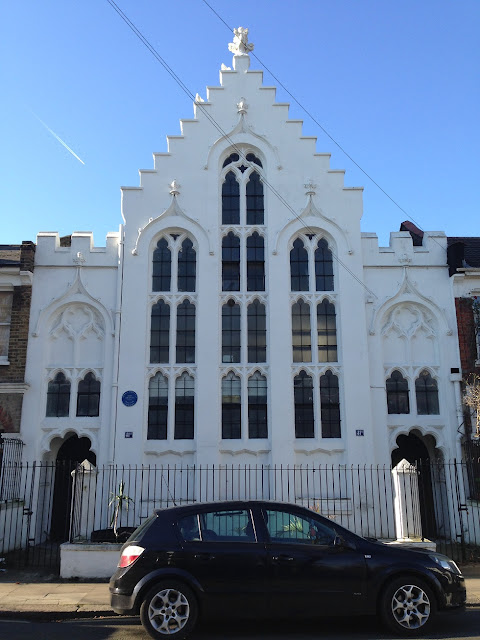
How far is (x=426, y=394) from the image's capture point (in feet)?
56.4

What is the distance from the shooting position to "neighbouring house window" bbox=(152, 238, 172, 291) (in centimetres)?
1778

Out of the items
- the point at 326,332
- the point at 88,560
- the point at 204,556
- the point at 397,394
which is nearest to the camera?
the point at 204,556

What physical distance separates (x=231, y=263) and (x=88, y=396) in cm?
579

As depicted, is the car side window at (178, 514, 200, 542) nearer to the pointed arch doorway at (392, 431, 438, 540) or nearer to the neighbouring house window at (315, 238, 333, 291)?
the pointed arch doorway at (392, 431, 438, 540)

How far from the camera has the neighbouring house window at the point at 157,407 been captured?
16.6 m

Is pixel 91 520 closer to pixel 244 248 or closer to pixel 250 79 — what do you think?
pixel 244 248

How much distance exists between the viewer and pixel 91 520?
41.7 feet

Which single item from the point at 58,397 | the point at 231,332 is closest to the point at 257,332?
the point at 231,332

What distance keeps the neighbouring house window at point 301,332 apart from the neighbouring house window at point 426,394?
3.33 metres

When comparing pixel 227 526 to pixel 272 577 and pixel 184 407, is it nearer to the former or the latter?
pixel 272 577

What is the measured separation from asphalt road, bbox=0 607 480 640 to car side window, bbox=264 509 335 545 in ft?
3.74

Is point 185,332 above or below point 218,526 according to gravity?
above

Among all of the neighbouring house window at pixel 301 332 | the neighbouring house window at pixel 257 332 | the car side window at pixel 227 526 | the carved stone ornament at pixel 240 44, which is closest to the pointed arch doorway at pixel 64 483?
the neighbouring house window at pixel 257 332

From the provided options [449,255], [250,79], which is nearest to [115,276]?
[250,79]
